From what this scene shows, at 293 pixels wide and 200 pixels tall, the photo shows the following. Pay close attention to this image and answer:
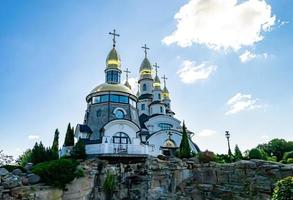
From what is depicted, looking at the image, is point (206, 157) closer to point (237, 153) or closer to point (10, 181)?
point (237, 153)

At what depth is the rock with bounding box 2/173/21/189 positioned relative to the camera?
675 inches

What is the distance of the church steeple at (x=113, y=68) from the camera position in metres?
34.6

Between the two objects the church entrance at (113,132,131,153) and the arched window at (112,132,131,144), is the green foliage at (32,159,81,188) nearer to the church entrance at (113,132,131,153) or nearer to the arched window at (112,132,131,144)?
the church entrance at (113,132,131,153)

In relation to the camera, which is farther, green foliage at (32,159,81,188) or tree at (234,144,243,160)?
tree at (234,144,243,160)

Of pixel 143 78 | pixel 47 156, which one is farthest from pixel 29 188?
pixel 143 78

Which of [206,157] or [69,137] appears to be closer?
[206,157]

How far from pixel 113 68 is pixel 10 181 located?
20586mm

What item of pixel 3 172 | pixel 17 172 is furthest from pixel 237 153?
pixel 3 172

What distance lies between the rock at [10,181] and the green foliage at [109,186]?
7744mm

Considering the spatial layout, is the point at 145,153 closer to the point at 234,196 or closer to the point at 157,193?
the point at 157,193

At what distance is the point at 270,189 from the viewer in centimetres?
1745

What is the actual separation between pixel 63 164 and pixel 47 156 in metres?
4.08

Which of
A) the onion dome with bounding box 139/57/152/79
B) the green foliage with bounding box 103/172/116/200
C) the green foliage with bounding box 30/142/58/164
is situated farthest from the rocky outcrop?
the onion dome with bounding box 139/57/152/79

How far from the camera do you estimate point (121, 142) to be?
28219mm
